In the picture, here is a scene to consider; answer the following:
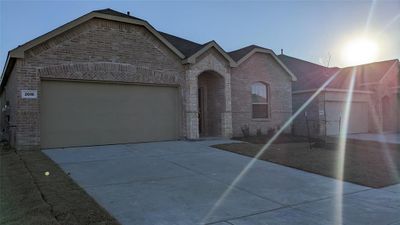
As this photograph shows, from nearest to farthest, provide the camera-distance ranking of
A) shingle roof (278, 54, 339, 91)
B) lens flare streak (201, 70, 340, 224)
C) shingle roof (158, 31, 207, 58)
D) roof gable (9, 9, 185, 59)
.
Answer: lens flare streak (201, 70, 340, 224)
roof gable (9, 9, 185, 59)
shingle roof (158, 31, 207, 58)
shingle roof (278, 54, 339, 91)

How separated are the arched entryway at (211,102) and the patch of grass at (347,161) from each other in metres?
3.55

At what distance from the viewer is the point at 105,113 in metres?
A: 13.5

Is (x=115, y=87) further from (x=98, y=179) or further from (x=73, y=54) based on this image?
(x=98, y=179)

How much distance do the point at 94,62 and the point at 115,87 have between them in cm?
129

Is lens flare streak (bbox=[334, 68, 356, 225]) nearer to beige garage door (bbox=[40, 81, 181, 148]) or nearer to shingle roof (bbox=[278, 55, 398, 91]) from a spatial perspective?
shingle roof (bbox=[278, 55, 398, 91])

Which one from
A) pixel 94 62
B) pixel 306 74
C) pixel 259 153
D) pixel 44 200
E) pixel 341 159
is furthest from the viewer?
pixel 306 74

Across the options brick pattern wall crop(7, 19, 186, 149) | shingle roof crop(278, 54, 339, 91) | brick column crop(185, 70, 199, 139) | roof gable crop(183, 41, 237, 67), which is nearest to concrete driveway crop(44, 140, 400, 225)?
brick pattern wall crop(7, 19, 186, 149)

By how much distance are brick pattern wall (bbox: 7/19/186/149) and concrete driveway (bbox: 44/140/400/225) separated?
2277 mm

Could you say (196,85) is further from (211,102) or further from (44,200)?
(44,200)

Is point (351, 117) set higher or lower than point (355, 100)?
lower

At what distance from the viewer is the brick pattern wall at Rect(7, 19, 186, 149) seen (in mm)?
11734

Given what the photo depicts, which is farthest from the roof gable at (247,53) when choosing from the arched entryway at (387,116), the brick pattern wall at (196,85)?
the arched entryway at (387,116)

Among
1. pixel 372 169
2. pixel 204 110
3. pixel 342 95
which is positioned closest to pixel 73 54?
pixel 204 110

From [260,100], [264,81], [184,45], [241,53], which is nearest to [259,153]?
[260,100]
